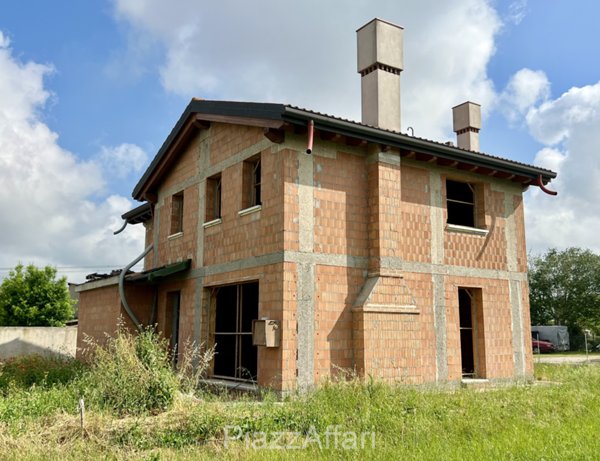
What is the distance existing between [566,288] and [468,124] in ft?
115

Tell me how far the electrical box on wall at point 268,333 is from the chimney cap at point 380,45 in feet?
23.9

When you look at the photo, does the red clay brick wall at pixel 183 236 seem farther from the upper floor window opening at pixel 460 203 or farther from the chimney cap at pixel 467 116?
the chimney cap at pixel 467 116

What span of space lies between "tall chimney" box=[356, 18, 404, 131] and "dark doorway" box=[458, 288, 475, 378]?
4.89 m

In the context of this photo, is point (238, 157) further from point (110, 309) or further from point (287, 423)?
point (287, 423)

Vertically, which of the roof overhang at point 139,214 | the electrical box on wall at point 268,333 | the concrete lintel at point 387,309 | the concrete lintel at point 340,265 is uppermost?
the roof overhang at point 139,214

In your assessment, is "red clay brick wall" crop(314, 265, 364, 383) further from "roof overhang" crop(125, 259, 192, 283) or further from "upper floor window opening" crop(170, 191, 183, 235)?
"upper floor window opening" crop(170, 191, 183, 235)

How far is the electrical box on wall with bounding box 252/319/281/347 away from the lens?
414 inches

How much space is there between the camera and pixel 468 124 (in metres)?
18.1

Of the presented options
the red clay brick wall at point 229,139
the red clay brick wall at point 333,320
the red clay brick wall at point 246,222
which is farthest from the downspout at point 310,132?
the red clay brick wall at point 333,320

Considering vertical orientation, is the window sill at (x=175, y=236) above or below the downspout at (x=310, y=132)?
below

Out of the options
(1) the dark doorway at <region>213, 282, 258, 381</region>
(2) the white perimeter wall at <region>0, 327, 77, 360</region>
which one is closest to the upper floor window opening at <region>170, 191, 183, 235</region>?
(1) the dark doorway at <region>213, 282, 258, 381</region>

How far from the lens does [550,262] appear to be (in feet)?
160

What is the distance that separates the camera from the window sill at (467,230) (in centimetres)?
1352

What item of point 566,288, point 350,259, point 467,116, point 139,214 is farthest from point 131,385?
point 566,288
